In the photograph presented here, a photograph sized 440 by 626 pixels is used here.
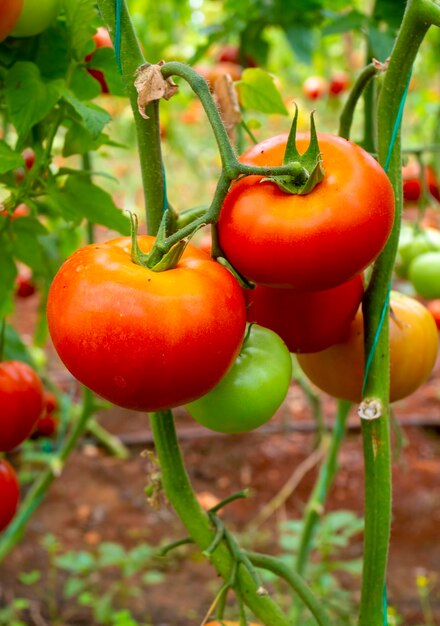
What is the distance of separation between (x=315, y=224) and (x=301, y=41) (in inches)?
42.5

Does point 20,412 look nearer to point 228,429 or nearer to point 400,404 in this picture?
point 228,429

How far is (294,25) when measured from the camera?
144cm

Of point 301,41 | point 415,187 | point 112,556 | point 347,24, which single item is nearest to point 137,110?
point 347,24

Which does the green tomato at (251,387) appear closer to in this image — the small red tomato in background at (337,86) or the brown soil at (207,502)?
the brown soil at (207,502)

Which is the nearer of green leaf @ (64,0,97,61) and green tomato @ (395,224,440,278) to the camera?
green leaf @ (64,0,97,61)

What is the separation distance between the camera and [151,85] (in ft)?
1.69

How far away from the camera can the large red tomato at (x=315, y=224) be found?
1.54 ft

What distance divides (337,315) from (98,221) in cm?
29

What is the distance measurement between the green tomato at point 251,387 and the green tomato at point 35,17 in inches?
14.1

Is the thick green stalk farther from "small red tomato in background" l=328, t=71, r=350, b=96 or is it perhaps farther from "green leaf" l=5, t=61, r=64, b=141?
"small red tomato in background" l=328, t=71, r=350, b=96

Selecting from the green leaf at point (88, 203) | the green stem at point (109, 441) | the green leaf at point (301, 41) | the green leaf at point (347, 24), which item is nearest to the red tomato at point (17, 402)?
the green leaf at point (88, 203)

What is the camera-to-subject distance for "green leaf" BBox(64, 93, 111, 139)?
0.62m

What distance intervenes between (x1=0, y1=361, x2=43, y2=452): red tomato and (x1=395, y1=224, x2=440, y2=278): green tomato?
0.70m

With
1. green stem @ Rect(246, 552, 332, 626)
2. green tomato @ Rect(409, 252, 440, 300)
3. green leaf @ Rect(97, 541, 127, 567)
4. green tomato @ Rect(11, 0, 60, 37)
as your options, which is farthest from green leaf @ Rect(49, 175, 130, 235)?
green leaf @ Rect(97, 541, 127, 567)
